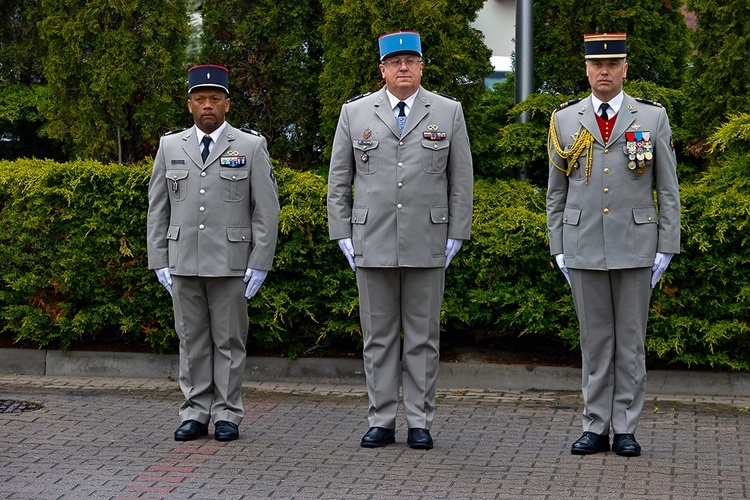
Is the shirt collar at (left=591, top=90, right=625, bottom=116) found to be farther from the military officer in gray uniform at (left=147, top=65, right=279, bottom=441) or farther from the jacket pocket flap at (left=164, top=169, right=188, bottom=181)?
the jacket pocket flap at (left=164, top=169, right=188, bottom=181)

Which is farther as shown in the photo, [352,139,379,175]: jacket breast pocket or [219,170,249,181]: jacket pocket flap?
[219,170,249,181]: jacket pocket flap

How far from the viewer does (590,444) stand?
6.64 meters

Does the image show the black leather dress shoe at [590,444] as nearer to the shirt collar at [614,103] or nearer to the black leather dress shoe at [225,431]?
the shirt collar at [614,103]

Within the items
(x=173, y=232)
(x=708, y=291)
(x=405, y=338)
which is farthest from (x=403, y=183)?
(x=708, y=291)

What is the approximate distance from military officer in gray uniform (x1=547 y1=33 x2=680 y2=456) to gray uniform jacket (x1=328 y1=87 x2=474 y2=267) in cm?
58

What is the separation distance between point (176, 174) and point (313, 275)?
1.93 meters

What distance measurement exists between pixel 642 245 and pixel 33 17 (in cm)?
738

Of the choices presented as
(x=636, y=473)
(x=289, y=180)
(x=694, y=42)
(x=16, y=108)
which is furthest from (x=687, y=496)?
(x=16, y=108)

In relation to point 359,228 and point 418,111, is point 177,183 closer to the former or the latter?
point 359,228

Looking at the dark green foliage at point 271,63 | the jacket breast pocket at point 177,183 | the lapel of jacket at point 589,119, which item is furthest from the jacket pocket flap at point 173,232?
the dark green foliage at point 271,63

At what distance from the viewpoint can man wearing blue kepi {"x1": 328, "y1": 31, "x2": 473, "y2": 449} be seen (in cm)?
680

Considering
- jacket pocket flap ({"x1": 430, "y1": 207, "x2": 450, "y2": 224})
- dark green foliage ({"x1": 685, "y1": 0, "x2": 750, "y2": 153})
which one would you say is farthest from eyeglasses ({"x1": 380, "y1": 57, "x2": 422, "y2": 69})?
dark green foliage ({"x1": 685, "y1": 0, "x2": 750, "y2": 153})

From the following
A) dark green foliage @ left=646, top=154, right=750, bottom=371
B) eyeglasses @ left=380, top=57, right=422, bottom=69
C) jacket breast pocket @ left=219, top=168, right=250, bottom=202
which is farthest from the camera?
dark green foliage @ left=646, top=154, right=750, bottom=371

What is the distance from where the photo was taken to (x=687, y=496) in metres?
5.85
